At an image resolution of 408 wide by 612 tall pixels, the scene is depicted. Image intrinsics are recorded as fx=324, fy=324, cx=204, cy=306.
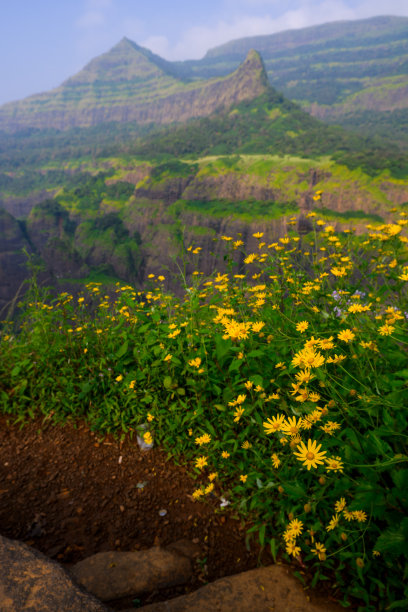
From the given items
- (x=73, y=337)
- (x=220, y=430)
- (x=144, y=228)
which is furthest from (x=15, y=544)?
(x=144, y=228)

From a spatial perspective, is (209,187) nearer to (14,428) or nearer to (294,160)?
(294,160)

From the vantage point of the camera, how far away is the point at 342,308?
236 centimetres

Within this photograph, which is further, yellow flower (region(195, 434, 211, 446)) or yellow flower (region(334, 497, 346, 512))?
yellow flower (region(195, 434, 211, 446))

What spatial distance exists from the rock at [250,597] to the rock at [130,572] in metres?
0.20

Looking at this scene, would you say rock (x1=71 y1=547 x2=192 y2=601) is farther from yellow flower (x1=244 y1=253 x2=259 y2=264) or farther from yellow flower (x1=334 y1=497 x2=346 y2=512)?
yellow flower (x1=244 y1=253 x2=259 y2=264)

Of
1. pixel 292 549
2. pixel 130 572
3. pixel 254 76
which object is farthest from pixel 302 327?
pixel 254 76

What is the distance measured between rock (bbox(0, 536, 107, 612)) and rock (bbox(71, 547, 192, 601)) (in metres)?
0.34

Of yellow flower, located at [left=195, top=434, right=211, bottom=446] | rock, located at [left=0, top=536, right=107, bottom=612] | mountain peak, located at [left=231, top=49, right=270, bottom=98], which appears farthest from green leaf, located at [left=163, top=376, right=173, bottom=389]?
mountain peak, located at [left=231, top=49, right=270, bottom=98]

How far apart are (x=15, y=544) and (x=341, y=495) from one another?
1.79m

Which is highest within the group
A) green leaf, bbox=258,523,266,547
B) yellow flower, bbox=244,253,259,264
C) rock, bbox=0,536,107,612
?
yellow flower, bbox=244,253,259,264

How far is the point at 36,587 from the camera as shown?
1513 mm

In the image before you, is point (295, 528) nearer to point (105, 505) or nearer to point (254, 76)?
point (105, 505)

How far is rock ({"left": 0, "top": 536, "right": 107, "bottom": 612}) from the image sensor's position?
1.43 m

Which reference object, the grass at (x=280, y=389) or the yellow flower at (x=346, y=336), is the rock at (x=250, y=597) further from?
the yellow flower at (x=346, y=336)
